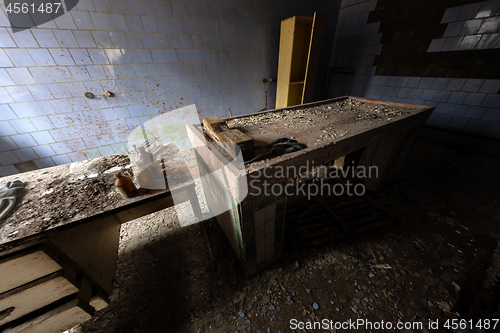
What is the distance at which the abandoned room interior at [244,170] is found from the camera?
1264 mm

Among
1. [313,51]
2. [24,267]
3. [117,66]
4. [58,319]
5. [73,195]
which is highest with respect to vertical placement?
[313,51]

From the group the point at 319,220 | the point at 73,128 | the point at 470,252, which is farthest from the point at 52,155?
the point at 470,252

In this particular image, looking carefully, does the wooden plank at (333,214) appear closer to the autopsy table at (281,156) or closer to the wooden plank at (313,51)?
the autopsy table at (281,156)

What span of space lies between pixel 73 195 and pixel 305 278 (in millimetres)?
2149

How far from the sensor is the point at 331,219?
Answer: 214 centimetres

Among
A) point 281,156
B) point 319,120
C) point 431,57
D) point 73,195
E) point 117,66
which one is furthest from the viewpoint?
point 431,57

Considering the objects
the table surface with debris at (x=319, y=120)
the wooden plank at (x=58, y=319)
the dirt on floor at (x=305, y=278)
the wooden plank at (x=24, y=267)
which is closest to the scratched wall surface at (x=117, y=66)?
the table surface with debris at (x=319, y=120)

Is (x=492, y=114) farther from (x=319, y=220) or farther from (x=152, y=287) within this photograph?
(x=152, y=287)

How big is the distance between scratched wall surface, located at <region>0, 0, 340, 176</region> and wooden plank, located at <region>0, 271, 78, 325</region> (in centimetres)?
268

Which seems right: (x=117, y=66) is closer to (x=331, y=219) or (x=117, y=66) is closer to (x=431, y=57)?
(x=331, y=219)

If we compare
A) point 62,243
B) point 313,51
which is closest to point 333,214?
point 62,243

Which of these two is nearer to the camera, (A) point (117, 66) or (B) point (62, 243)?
(B) point (62, 243)

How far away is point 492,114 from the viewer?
2.85 m

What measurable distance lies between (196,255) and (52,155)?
3148mm
